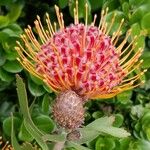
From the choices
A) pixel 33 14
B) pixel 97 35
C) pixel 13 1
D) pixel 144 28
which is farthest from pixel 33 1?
pixel 97 35

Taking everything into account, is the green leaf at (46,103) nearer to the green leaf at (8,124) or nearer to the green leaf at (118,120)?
the green leaf at (8,124)

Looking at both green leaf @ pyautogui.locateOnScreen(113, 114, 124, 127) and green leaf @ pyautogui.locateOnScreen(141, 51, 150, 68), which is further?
green leaf @ pyautogui.locateOnScreen(113, 114, 124, 127)

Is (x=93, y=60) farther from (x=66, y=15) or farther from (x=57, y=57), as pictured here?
(x=66, y=15)

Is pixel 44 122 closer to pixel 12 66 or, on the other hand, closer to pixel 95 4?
pixel 12 66

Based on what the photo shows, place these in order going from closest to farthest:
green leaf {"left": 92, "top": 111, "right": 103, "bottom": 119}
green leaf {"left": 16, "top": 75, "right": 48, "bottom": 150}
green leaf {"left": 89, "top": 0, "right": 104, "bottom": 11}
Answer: green leaf {"left": 16, "top": 75, "right": 48, "bottom": 150} < green leaf {"left": 89, "top": 0, "right": 104, "bottom": 11} < green leaf {"left": 92, "top": 111, "right": 103, "bottom": 119}

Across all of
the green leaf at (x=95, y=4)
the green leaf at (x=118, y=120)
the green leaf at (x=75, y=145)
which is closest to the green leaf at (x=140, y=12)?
the green leaf at (x=95, y=4)

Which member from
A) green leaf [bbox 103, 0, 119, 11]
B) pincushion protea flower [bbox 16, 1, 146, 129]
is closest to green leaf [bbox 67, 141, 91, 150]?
pincushion protea flower [bbox 16, 1, 146, 129]

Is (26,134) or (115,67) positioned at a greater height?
(115,67)

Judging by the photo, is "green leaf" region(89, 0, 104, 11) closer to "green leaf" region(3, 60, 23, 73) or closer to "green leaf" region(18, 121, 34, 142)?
"green leaf" region(3, 60, 23, 73)
